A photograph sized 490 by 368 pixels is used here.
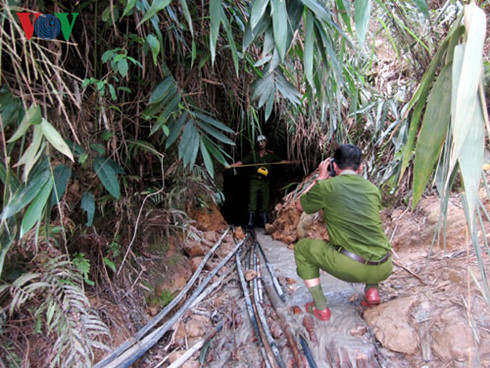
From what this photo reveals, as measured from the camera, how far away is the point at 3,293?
3.87 feet

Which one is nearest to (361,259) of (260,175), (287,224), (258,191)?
(287,224)

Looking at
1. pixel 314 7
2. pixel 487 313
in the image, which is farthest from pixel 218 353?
pixel 314 7

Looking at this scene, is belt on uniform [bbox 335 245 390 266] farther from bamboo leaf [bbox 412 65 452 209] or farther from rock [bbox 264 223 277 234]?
rock [bbox 264 223 277 234]

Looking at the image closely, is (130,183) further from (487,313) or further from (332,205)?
(487,313)

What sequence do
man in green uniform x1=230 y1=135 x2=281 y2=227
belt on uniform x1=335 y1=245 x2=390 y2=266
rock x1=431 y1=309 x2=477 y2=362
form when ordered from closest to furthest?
1. rock x1=431 y1=309 x2=477 y2=362
2. belt on uniform x1=335 y1=245 x2=390 y2=266
3. man in green uniform x1=230 y1=135 x2=281 y2=227

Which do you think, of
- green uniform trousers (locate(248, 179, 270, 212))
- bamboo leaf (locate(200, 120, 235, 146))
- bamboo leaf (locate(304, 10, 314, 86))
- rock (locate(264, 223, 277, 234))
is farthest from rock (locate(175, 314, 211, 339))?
green uniform trousers (locate(248, 179, 270, 212))

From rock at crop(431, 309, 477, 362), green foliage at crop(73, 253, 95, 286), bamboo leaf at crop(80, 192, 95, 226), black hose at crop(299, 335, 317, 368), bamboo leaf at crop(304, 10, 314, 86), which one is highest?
bamboo leaf at crop(304, 10, 314, 86)

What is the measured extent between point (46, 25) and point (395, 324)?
205cm

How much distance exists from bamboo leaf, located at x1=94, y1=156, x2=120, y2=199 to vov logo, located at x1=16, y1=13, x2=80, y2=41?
1.72 feet

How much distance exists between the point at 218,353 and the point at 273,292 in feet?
1.92

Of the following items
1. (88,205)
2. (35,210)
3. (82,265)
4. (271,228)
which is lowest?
(271,228)

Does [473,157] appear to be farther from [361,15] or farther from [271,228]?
[271,228]

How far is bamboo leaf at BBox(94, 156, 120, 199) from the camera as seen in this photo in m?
1.25

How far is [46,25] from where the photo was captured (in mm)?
1026
